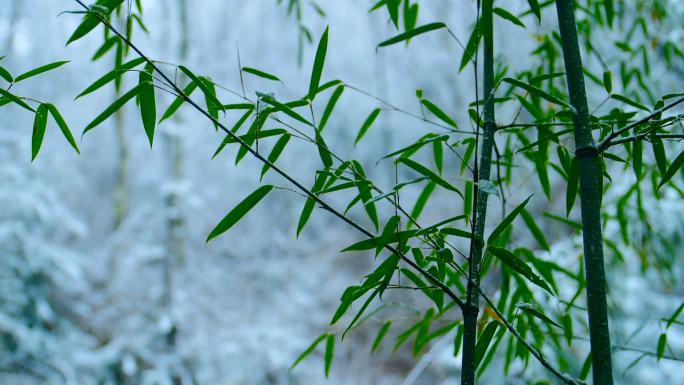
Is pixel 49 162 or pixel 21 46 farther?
pixel 21 46

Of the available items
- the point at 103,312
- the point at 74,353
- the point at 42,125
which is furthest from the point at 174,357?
the point at 42,125

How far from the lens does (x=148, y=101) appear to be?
564 millimetres

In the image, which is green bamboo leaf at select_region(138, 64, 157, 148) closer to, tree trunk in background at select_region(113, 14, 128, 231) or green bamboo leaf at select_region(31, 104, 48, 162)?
green bamboo leaf at select_region(31, 104, 48, 162)

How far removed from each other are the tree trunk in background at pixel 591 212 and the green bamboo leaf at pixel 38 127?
51cm

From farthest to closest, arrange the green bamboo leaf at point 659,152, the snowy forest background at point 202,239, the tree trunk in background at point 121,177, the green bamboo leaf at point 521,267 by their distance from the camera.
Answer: the tree trunk in background at point 121,177 < the snowy forest background at point 202,239 < the green bamboo leaf at point 659,152 < the green bamboo leaf at point 521,267

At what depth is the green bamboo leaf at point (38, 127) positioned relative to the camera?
22.7 inches

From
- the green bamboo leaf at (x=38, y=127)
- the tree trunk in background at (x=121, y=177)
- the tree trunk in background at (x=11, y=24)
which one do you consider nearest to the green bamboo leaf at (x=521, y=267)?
the green bamboo leaf at (x=38, y=127)

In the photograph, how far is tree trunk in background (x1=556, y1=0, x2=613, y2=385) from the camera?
0.52 metres

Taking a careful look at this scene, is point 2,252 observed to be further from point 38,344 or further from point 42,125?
point 42,125

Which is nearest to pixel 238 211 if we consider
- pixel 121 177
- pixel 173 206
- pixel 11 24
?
pixel 173 206

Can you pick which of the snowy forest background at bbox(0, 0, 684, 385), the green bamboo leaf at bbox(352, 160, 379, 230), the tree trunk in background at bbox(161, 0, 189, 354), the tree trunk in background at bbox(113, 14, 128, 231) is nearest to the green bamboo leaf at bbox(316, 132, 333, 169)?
the green bamboo leaf at bbox(352, 160, 379, 230)

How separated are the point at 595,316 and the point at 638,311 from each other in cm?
201

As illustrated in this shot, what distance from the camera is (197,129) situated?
4.88 m

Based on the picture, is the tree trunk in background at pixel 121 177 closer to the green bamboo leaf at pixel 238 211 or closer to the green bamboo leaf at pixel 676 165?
the green bamboo leaf at pixel 238 211
